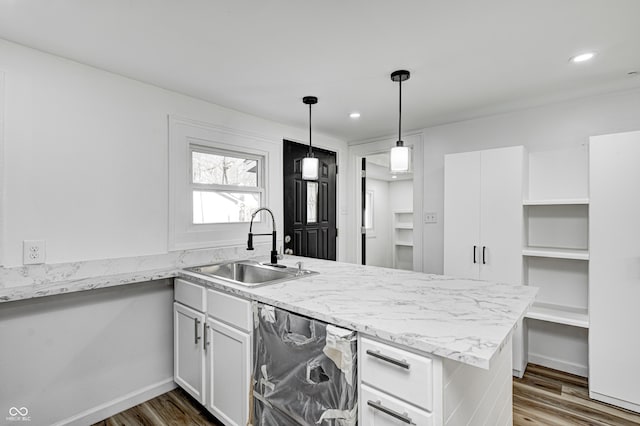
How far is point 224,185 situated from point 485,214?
2.37m

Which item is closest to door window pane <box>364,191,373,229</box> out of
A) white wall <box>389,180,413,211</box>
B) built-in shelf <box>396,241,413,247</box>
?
white wall <box>389,180,413,211</box>

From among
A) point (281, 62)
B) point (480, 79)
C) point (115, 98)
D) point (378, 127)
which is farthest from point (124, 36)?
point (378, 127)

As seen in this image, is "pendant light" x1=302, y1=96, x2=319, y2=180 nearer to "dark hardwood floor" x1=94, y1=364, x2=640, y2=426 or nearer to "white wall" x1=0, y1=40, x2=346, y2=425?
"white wall" x1=0, y1=40, x2=346, y2=425

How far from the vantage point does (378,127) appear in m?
3.50

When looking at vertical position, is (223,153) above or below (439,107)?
below

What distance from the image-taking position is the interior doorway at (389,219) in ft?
19.4

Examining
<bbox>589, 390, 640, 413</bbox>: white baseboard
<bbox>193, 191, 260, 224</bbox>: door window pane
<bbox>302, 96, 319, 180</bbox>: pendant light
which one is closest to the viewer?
<bbox>589, 390, 640, 413</bbox>: white baseboard

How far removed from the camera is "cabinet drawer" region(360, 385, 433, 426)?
42.2 inches

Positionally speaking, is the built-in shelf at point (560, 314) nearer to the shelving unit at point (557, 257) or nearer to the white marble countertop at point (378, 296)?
the shelving unit at point (557, 257)

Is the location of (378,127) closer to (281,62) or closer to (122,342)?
(281,62)

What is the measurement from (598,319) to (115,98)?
378 centimetres

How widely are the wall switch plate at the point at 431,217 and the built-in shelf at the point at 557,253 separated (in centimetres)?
89

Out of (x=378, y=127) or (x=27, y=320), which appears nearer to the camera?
(x=27, y=320)

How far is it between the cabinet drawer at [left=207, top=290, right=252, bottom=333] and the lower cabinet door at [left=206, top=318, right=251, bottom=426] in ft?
0.13
